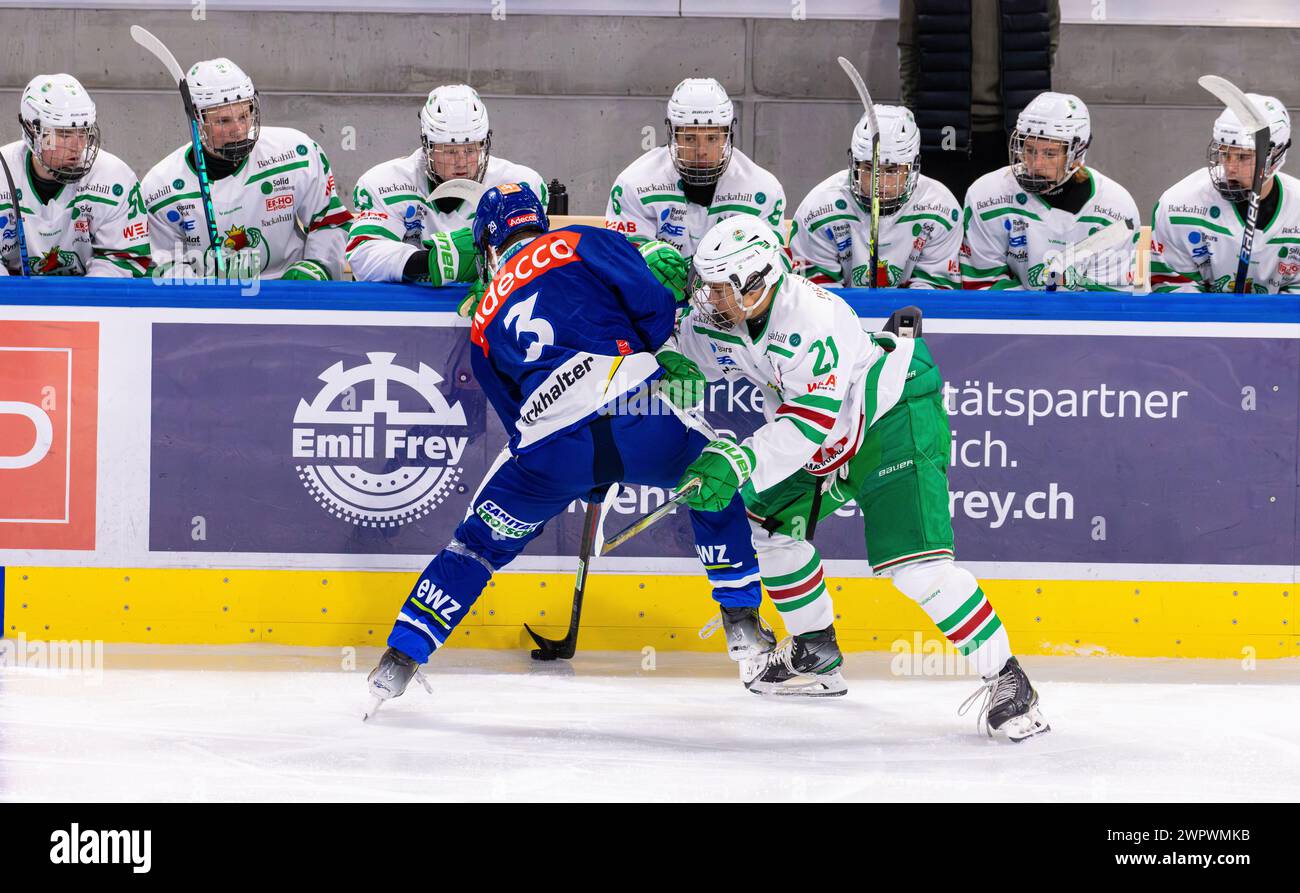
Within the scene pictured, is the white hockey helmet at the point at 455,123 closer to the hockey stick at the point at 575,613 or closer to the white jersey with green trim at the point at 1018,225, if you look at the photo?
the hockey stick at the point at 575,613

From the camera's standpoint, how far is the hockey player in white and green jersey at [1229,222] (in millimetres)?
5160

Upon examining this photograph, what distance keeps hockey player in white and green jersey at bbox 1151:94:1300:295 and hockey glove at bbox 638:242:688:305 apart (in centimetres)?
215

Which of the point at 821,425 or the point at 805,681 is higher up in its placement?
the point at 821,425

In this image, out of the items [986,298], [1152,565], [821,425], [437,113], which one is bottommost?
[1152,565]

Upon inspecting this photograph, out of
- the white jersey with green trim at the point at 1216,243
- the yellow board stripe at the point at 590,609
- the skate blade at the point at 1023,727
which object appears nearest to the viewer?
the skate blade at the point at 1023,727

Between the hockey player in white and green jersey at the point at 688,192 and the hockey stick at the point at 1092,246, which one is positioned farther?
the hockey player in white and green jersey at the point at 688,192

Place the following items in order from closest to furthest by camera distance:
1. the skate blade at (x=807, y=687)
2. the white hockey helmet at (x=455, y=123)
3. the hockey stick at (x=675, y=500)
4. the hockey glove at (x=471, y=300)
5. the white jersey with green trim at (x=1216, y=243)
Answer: the hockey stick at (x=675, y=500)
the skate blade at (x=807, y=687)
the hockey glove at (x=471, y=300)
the white hockey helmet at (x=455, y=123)
the white jersey with green trim at (x=1216, y=243)

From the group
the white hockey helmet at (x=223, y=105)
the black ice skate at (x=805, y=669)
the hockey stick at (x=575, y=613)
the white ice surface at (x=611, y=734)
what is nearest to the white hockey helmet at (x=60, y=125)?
the white hockey helmet at (x=223, y=105)

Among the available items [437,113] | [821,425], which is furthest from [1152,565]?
[437,113]

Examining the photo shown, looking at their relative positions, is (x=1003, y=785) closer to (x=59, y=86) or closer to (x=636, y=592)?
(x=636, y=592)

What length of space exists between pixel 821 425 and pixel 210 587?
2223mm
